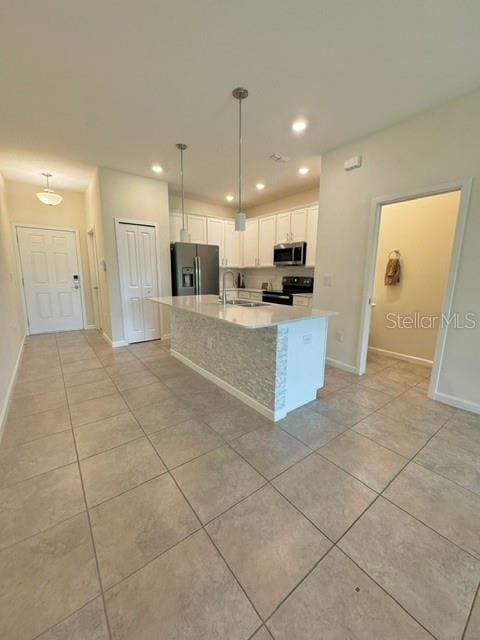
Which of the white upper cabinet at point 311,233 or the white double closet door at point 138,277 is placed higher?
the white upper cabinet at point 311,233

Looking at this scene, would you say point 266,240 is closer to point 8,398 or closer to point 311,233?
point 311,233

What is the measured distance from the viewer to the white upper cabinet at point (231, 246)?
5.84m

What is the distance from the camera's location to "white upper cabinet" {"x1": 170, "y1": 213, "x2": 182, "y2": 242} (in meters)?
5.09

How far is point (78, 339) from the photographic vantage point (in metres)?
4.89

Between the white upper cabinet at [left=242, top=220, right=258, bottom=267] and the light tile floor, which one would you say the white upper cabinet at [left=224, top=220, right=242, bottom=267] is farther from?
the light tile floor

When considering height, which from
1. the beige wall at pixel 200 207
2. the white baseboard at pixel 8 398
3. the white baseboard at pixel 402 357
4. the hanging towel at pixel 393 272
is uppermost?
the beige wall at pixel 200 207

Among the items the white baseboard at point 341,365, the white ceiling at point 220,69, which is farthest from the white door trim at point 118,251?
the white baseboard at point 341,365

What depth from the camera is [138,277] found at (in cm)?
453

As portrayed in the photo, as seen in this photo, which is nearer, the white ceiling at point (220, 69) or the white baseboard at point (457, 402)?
the white ceiling at point (220, 69)

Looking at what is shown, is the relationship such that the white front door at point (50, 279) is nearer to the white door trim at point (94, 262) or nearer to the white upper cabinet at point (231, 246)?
the white door trim at point (94, 262)

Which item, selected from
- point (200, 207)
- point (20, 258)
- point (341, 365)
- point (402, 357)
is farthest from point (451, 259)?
point (20, 258)

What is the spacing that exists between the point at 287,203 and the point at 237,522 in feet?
17.7

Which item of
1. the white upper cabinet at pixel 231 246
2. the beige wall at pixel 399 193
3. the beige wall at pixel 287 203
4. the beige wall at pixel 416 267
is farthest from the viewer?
the white upper cabinet at pixel 231 246

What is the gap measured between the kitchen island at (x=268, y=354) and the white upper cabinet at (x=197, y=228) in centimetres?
283
